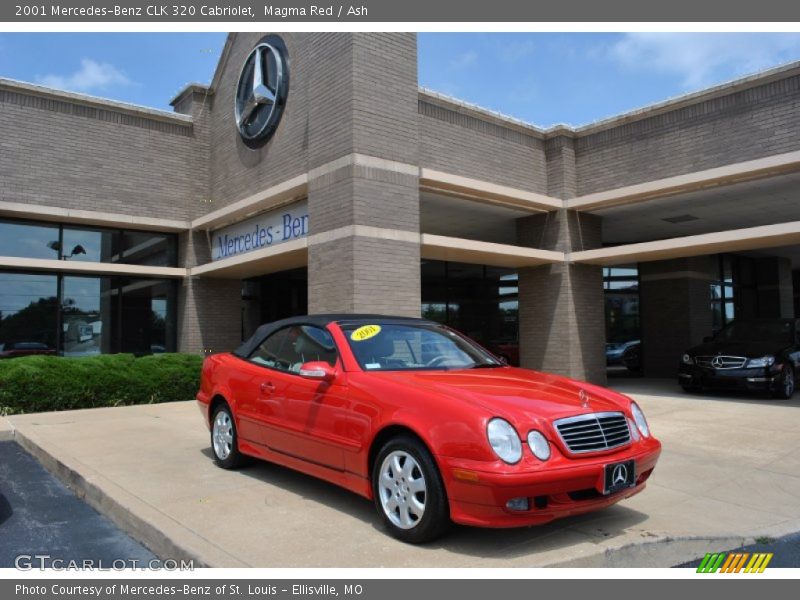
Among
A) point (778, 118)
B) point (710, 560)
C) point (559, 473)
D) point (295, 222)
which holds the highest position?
point (778, 118)

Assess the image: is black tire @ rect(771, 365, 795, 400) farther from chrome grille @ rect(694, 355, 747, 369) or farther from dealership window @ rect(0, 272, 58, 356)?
dealership window @ rect(0, 272, 58, 356)

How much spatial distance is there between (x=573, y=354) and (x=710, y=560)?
30.5ft

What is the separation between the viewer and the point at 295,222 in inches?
483

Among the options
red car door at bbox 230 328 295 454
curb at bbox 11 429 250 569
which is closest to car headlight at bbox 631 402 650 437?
red car door at bbox 230 328 295 454

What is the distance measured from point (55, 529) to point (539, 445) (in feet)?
12.2

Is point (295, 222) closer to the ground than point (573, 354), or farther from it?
farther from it

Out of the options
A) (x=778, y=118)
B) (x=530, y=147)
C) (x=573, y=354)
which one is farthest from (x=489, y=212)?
(x=778, y=118)

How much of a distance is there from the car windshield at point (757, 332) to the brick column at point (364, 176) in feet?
24.8

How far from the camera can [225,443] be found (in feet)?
21.1

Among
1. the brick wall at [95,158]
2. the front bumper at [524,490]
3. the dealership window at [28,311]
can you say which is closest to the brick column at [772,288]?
the brick wall at [95,158]

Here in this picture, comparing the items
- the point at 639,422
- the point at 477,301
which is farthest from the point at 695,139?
the point at 639,422

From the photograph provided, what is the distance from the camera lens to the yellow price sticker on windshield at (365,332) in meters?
5.29

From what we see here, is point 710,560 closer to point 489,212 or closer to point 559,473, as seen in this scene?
point 559,473
